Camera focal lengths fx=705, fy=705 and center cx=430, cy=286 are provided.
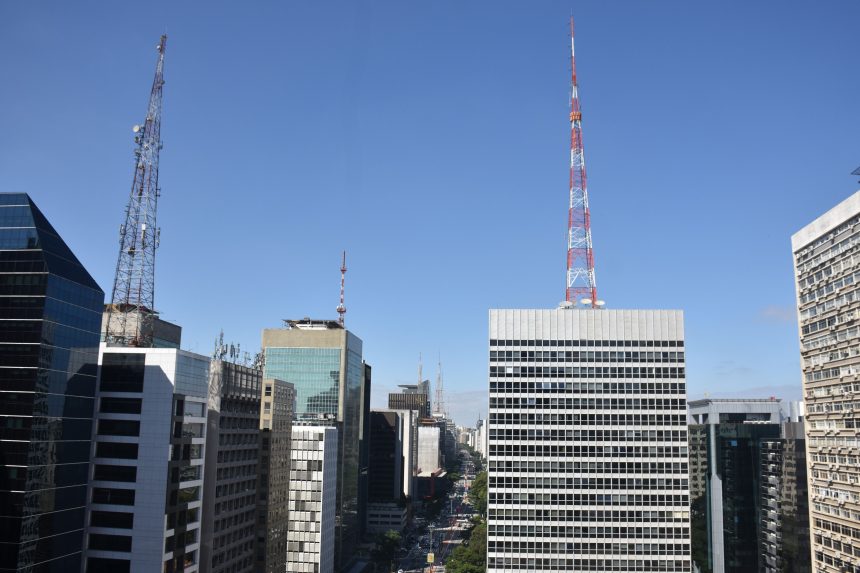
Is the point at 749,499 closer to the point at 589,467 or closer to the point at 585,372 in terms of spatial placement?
the point at 589,467

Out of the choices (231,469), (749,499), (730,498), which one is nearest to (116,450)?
(231,469)

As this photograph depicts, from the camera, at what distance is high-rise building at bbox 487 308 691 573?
125812mm

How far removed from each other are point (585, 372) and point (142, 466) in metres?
78.3

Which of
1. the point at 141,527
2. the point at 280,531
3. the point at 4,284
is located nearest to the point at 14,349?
the point at 4,284

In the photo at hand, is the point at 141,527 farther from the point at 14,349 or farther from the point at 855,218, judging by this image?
the point at 855,218

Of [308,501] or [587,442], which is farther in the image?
[308,501]

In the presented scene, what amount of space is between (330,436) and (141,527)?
7025 cm

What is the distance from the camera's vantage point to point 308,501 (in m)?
162

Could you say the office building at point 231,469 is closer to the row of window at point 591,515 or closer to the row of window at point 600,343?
the row of window at point 591,515

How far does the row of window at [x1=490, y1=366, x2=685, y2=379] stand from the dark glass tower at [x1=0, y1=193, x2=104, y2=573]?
70956 millimetres

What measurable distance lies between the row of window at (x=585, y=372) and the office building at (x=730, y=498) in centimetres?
4896

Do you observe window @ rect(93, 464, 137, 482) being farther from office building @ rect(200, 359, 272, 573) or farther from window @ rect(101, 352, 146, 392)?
office building @ rect(200, 359, 272, 573)

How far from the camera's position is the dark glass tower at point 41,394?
9069cm

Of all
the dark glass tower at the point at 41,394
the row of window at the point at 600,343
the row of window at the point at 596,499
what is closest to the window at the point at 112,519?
the dark glass tower at the point at 41,394
